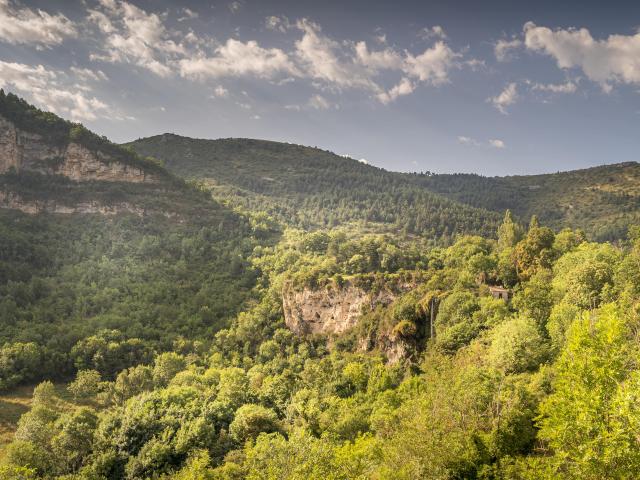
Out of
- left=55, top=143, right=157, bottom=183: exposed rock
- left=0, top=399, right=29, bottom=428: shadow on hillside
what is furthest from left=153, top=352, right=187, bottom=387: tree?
left=55, top=143, right=157, bottom=183: exposed rock

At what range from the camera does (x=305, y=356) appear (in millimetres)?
83500

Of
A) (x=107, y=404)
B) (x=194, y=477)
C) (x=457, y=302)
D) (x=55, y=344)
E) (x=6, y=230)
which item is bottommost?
(x=107, y=404)

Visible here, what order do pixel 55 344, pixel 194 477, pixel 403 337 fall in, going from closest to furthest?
pixel 194 477 → pixel 403 337 → pixel 55 344

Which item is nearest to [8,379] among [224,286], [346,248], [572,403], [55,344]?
[55,344]

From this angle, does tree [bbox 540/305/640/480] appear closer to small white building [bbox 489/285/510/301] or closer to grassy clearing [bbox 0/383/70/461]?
small white building [bbox 489/285/510/301]

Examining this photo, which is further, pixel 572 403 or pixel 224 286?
pixel 224 286

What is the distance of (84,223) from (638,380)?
16320 cm

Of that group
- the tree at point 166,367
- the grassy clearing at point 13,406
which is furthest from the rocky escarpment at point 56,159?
the tree at point 166,367

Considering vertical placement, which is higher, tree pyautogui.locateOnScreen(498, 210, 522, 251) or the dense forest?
tree pyautogui.locateOnScreen(498, 210, 522, 251)

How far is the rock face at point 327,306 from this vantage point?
82.3m

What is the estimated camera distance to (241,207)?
189 m

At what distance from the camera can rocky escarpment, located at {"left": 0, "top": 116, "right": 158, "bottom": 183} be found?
523 ft

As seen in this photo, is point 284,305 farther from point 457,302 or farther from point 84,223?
point 84,223

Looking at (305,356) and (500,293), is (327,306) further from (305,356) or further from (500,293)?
(500,293)
